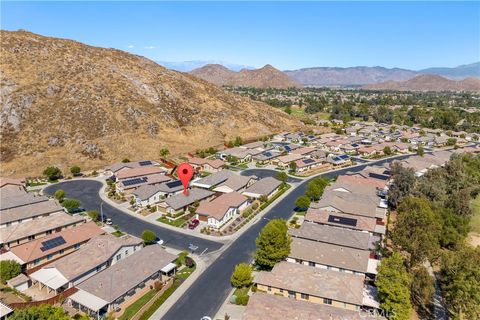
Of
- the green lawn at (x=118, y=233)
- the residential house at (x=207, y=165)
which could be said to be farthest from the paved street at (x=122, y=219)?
the residential house at (x=207, y=165)

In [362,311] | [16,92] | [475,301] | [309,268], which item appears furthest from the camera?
[16,92]

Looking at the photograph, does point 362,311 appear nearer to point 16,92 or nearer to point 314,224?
point 314,224

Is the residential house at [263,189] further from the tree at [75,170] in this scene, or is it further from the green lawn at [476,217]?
the tree at [75,170]

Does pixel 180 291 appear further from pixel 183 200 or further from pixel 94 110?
pixel 94 110

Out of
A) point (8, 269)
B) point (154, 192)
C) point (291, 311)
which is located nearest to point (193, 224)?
point (154, 192)

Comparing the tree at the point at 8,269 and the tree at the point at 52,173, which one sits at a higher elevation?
the tree at the point at 52,173

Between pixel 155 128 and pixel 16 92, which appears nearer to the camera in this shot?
pixel 16 92

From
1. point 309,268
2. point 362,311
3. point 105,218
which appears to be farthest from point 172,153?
point 362,311
